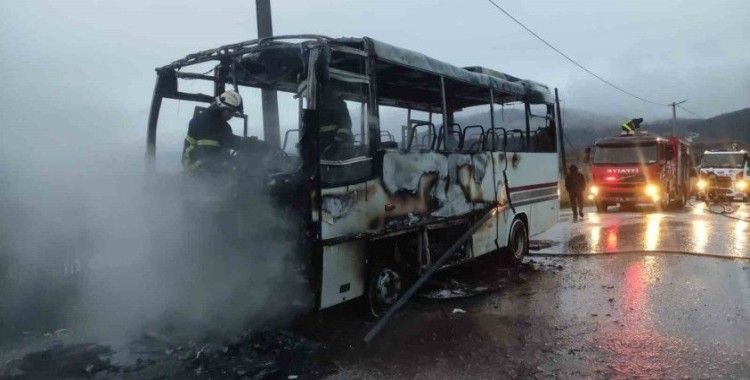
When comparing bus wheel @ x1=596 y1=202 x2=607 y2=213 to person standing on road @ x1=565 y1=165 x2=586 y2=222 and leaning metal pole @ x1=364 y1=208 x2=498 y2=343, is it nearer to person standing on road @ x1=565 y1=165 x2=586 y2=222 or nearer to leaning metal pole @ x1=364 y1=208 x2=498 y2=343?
person standing on road @ x1=565 y1=165 x2=586 y2=222

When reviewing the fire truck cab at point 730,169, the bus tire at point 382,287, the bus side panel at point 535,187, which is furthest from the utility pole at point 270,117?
the fire truck cab at point 730,169

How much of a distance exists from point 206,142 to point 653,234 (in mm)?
10826

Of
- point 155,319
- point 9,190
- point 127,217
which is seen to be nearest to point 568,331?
point 155,319

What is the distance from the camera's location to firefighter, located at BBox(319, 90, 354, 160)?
5.48m

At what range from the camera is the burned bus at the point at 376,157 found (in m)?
5.28

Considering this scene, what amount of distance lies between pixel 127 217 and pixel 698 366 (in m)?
5.63

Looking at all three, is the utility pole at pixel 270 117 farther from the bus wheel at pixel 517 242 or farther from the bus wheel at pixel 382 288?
the bus wheel at pixel 517 242

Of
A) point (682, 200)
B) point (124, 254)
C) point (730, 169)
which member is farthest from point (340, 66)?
point (730, 169)

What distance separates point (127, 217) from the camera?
20.7ft

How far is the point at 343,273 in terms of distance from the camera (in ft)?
18.4

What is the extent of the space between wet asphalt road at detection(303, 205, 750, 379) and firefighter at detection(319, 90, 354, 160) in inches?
71.2

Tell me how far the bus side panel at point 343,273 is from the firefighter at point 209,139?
142 cm

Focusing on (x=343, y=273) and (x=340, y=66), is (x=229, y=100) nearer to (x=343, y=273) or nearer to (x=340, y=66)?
(x=340, y=66)

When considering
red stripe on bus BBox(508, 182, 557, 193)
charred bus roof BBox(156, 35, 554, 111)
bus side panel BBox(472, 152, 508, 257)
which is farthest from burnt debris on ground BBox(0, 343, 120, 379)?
red stripe on bus BBox(508, 182, 557, 193)
